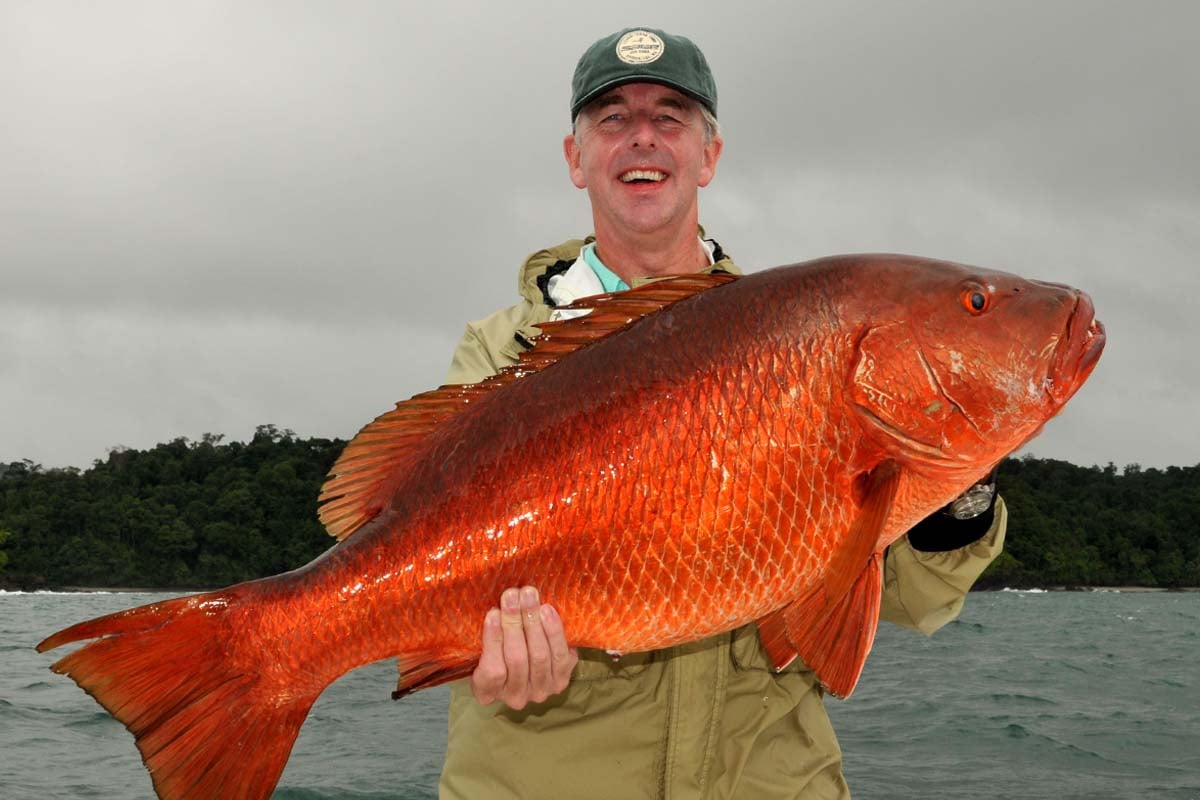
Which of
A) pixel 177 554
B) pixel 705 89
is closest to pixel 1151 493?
pixel 177 554

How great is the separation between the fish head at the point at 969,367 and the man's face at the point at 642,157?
61.0 inches

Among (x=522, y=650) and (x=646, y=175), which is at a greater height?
(x=646, y=175)

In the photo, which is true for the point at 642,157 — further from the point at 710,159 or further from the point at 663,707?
the point at 663,707

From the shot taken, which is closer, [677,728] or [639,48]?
[677,728]

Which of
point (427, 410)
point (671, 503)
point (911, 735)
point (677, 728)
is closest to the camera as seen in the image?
point (671, 503)

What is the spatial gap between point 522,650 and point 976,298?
159cm

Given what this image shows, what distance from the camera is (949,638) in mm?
36344

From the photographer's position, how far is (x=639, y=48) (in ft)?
13.9

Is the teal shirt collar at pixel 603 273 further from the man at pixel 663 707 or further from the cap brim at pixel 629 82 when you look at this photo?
the cap brim at pixel 629 82

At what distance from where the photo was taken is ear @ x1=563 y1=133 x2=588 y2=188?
4.54 meters

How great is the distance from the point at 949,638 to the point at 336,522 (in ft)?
120

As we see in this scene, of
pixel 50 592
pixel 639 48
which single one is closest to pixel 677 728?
pixel 639 48

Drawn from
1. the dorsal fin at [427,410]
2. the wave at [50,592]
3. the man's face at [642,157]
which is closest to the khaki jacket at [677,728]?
the dorsal fin at [427,410]

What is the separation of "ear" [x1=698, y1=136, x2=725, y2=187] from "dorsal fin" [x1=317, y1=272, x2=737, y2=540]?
1.56 meters
